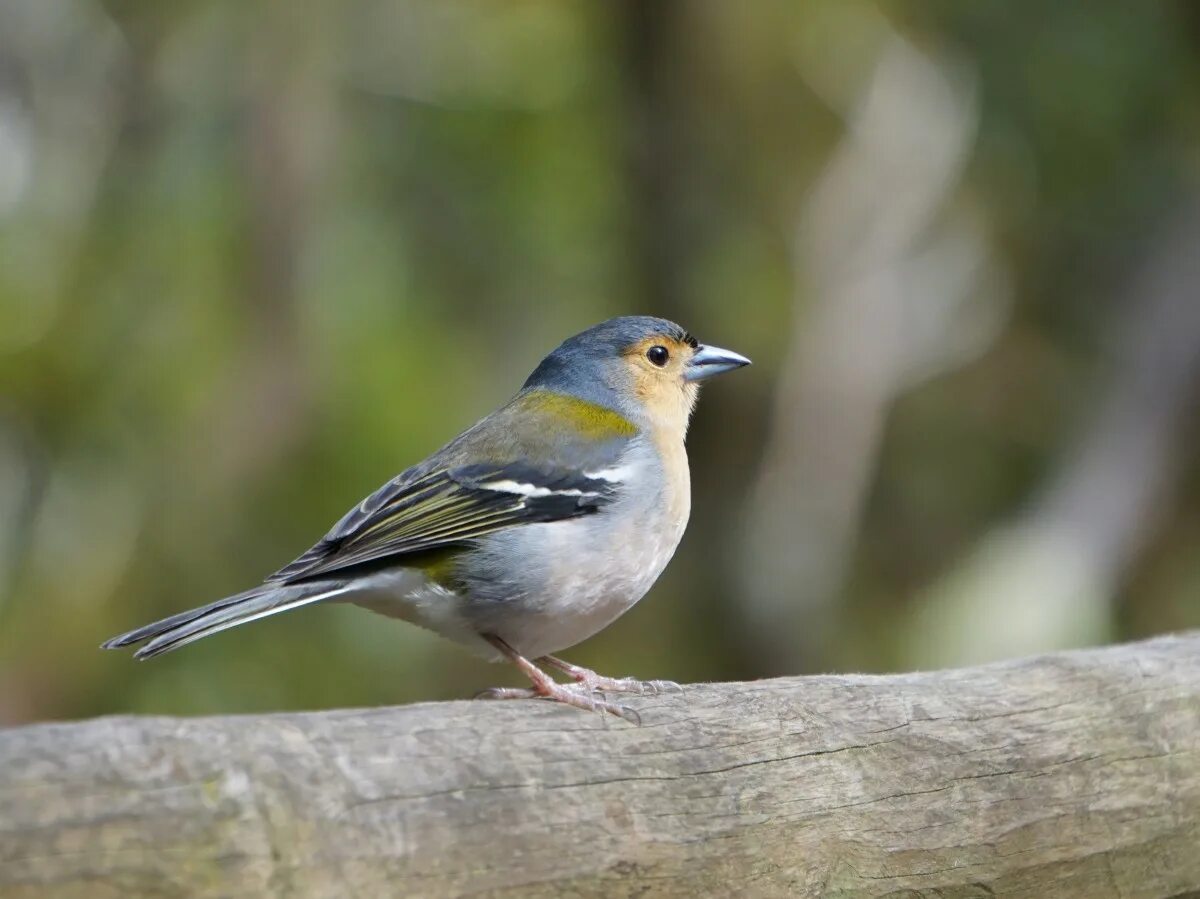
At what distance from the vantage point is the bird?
330 cm

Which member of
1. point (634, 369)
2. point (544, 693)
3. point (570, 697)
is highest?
point (634, 369)

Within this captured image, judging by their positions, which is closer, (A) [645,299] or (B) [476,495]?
(B) [476,495]

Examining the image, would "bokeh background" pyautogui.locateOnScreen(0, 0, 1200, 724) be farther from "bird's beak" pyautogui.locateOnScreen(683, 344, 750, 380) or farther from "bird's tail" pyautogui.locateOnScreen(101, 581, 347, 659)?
"bird's tail" pyautogui.locateOnScreen(101, 581, 347, 659)

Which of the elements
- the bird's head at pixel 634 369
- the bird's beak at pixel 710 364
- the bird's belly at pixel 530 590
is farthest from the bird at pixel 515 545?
the bird's beak at pixel 710 364

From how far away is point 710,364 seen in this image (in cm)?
448

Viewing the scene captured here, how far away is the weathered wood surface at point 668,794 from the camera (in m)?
1.68

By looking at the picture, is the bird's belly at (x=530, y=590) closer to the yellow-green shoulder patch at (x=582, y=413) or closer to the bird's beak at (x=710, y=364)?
the yellow-green shoulder patch at (x=582, y=413)

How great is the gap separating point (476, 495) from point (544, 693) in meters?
0.71

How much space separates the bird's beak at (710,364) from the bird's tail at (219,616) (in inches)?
62.0

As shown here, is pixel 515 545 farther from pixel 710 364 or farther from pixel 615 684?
pixel 710 364

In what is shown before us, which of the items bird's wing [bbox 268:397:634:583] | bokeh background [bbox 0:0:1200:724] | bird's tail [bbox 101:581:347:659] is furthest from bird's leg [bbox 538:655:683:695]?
bokeh background [bbox 0:0:1200:724]

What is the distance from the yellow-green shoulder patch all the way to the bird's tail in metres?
0.99

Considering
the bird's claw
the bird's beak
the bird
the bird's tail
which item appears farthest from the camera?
the bird's beak

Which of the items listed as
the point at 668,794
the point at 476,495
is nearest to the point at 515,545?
the point at 476,495
